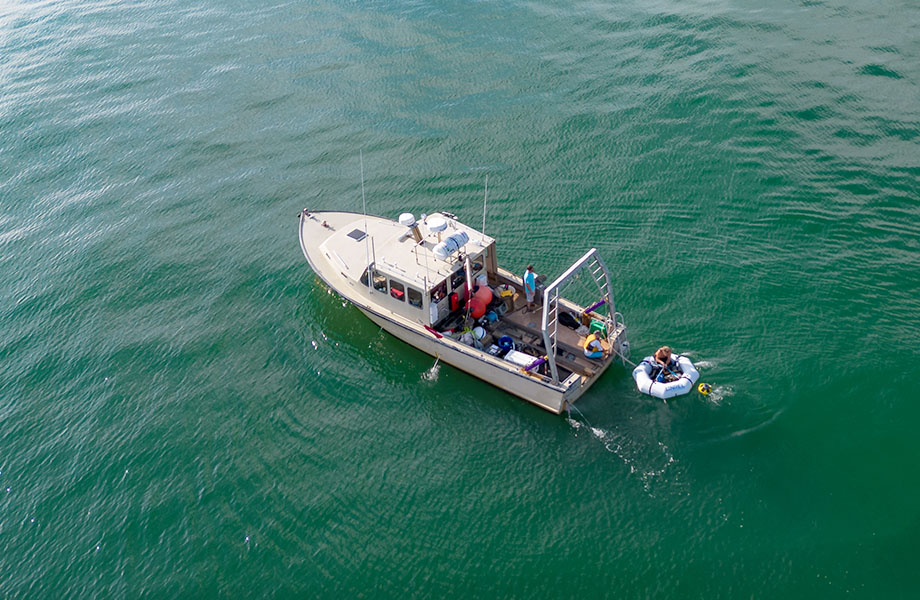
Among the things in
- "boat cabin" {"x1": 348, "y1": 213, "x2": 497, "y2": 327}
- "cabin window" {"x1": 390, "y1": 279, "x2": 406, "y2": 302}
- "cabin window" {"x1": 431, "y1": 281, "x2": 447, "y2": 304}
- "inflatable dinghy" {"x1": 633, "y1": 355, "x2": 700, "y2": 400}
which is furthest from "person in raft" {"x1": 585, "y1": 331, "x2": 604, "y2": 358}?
"cabin window" {"x1": 390, "y1": 279, "x2": 406, "y2": 302}

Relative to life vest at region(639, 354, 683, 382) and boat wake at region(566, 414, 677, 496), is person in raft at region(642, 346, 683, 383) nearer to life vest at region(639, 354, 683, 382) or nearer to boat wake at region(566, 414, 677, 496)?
life vest at region(639, 354, 683, 382)

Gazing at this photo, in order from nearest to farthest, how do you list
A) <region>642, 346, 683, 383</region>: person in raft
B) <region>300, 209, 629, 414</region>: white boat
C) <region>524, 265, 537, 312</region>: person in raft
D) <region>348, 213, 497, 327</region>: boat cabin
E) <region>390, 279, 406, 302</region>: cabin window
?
<region>642, 346, 683, 383</region>: person in raft, <region>300, 209, 629, 414</region>: white boat, <region>348, 213, 497, 327</region>: boat cabin, <region>390, 279, 406, 302</region>: cabin window, <region>524, 265, 537, 312</region>: person in raft

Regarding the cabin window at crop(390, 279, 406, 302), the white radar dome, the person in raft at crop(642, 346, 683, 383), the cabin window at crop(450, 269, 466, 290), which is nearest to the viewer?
the person in raft at crop(642, 346, 683, 383)

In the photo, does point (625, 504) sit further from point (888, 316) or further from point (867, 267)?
point (867, 267)

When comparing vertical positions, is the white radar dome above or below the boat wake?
above

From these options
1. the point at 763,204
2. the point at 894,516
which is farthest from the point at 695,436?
the point at 763,204

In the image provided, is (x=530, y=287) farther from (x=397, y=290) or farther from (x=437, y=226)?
(x=397, y=290)

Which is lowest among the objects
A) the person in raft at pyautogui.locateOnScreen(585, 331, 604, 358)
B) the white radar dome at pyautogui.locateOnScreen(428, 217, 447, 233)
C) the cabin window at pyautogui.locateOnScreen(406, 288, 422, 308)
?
the person in raft at pyautogui.locateOnScreen(585, 331, 604, 358)

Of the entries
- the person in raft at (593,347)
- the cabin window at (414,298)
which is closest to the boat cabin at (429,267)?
the cabin window at (414,298)

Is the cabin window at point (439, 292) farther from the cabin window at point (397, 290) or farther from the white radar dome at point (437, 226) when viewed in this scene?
the white radar dome at point (437, 226)
